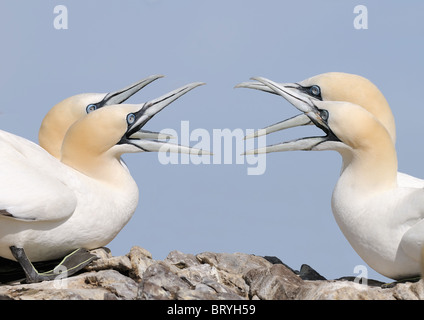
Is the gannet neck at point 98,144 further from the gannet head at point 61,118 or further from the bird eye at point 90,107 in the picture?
the bird eye at point 90,107

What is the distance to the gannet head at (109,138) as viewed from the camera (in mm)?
10547

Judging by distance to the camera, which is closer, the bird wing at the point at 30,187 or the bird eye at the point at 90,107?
the bird wing at the point at 30,187

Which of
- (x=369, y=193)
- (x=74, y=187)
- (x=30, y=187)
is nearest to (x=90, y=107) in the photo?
(x=74, y=187)

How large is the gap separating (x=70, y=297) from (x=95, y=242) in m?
1.56

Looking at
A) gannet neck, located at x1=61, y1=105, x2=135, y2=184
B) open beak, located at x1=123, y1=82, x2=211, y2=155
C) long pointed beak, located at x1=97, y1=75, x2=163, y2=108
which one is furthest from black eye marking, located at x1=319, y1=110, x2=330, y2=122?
long pointed beak, located at x1=97, y1=75, x2=163, y2=108

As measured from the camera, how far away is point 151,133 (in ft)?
36.1

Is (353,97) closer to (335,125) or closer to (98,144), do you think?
(335,125)

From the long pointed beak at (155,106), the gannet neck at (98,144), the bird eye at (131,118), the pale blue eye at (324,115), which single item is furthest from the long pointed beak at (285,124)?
the gannet neck at (98,144)

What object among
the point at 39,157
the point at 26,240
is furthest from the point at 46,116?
the point at 26,240

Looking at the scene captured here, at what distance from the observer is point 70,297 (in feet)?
29.7

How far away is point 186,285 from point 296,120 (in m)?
2.89

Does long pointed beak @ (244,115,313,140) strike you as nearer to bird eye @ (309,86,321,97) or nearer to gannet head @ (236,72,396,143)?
gannet head @ (236,72,396,143)

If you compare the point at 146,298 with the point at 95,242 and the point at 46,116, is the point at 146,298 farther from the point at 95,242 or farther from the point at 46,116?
the point at 46,116

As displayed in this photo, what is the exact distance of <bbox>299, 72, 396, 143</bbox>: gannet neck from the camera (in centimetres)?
1117
